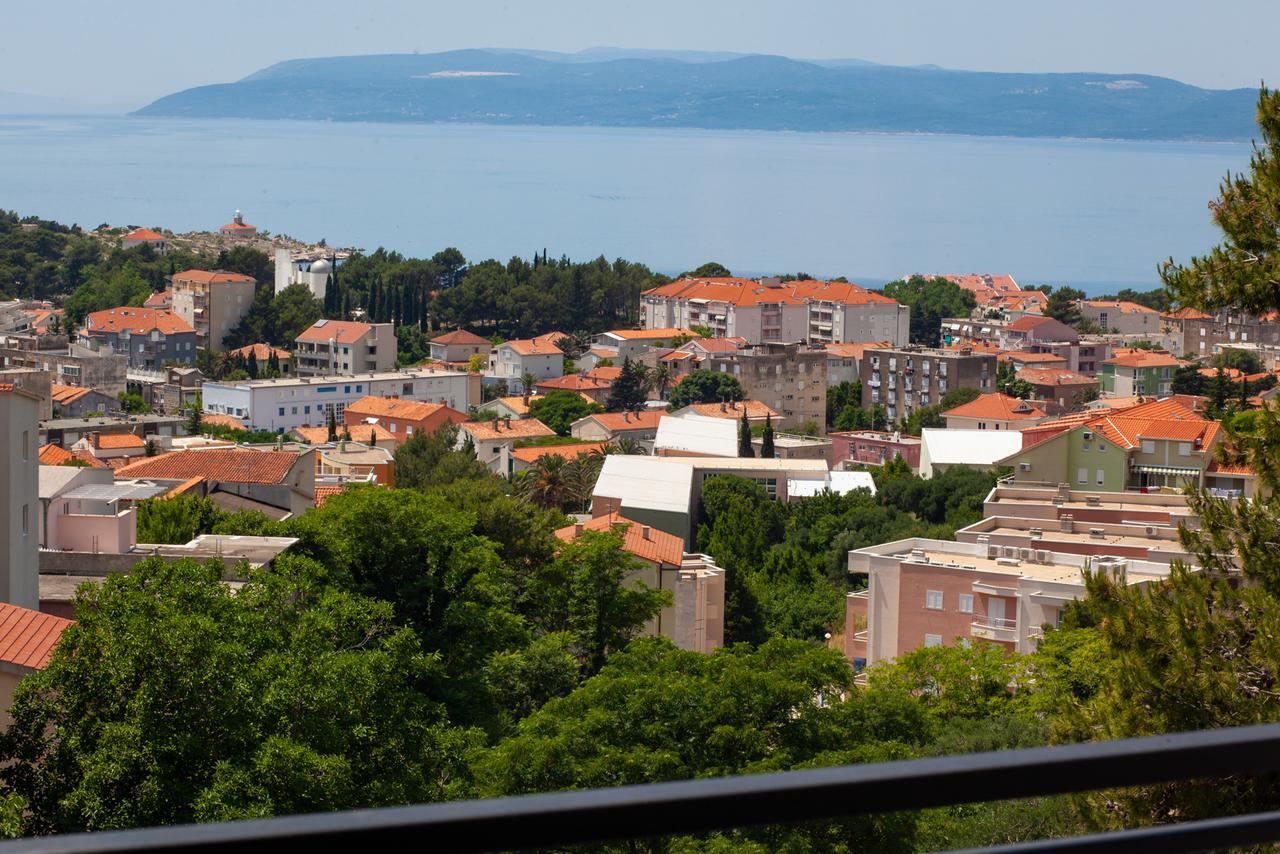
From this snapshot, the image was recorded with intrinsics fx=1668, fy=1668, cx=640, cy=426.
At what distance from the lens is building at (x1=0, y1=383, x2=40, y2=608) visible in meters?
8.00

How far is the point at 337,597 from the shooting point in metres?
7.44

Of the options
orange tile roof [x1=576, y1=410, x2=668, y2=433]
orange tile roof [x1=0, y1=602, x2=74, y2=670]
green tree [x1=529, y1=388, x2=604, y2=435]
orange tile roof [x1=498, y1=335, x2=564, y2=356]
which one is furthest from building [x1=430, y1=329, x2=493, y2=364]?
orange tile roof [x1=0, y1=602, x2=74, y2=670]

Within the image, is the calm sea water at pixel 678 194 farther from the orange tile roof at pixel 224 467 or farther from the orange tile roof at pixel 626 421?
the orange tile roof at pixel 224 467

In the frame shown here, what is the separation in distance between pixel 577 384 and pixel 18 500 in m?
31.8

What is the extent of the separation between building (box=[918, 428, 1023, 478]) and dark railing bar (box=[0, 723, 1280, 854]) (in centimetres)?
2440

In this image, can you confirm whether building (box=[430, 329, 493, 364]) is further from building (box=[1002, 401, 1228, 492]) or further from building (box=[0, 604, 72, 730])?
building (box=[0, 604, 72, 730])

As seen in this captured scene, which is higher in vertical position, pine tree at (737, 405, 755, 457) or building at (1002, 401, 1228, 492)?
building at (1002, 401, 1228, 492)

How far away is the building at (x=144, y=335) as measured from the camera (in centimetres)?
4416

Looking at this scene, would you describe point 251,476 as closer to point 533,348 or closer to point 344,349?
point 344,349

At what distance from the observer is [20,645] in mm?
6164

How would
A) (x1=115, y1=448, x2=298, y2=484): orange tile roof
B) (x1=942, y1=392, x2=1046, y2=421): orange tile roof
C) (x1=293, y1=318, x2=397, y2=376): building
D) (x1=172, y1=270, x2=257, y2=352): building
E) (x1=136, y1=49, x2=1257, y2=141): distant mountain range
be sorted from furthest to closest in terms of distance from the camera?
(x1=136, y1=49, x2=1257, y2=141): distant mountain range, (x1=172, y1=270, x2=257, y2=352): building, (x1=293, y1=318, x2=397, y2=376): building, (x1=942, y1=392, x2=1046, y2=421): orange tile roof, (x1=115, y1=448, x2=298, y2=484): orange tile roof

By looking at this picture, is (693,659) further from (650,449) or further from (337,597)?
(650,449)

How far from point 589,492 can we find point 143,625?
665 inches

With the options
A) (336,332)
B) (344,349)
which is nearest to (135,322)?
(336,332)
